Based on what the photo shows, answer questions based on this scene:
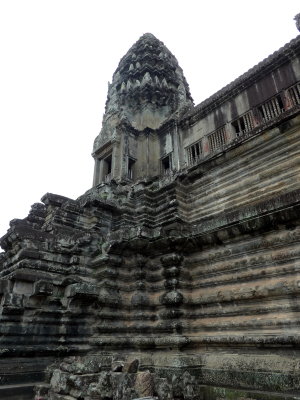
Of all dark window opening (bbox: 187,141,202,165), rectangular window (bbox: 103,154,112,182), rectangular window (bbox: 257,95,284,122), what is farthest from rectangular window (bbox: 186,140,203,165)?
rectangular window (bbox: 103,154,112,182)

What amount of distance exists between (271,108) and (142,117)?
809 cm

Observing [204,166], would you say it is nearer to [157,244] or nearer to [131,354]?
[157,244]

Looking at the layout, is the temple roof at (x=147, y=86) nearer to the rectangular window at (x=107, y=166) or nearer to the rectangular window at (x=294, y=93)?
the rectangular window at (x=107, y=166)

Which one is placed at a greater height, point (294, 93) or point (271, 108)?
point (294, 93)

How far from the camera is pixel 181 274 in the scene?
9.76 m

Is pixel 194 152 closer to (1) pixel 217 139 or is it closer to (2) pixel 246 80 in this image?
(1) pixel 217 139

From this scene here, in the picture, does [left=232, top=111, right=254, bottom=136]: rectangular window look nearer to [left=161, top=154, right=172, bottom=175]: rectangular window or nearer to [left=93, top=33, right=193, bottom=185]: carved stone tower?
[left=93, top=33, right=193, bottom=185]: carved stone tower

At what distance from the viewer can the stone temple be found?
6773 millimetres

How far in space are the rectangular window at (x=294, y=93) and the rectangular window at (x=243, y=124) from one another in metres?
1.64

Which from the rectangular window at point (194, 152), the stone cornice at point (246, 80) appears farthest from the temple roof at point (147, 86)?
the rectangular window at point (194, 152)

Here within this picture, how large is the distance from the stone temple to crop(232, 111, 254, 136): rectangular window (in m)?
0.06

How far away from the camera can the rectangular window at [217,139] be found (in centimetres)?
1306

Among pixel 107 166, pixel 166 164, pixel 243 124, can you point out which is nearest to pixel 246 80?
pixel 243 124

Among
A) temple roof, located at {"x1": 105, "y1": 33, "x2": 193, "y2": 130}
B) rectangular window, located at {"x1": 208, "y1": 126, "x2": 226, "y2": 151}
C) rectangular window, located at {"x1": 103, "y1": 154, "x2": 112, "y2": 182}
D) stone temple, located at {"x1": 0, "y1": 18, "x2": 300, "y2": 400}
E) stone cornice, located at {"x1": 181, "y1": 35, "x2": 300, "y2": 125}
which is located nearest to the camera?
stone temple, located at {"x1": 0, "y1": 18, "x2": 300, "y2": 400}
